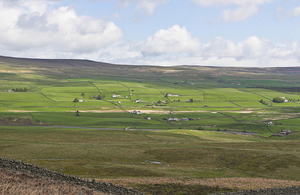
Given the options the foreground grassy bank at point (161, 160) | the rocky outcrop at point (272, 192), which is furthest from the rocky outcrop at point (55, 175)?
the foreground grassy bank at point (161, 160)

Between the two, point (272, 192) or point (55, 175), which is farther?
point (272, 192)

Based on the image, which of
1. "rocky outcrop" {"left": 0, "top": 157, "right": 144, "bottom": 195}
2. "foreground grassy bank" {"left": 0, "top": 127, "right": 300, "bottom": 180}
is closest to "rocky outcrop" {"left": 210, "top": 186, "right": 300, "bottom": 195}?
"foreground grassy bank" {"left": 0, "top": 127, "right": 300, "bottom": 180}

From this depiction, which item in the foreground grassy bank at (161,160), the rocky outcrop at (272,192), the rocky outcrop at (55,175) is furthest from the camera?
the foreground grassy bank at (161,160)

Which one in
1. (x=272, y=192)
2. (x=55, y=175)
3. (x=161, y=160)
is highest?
(x=55, y=175)

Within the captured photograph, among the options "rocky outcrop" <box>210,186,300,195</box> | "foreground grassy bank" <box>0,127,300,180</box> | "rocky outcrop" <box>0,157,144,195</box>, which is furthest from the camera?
"foreground grassy bank" <box>0,127,300,180</box>

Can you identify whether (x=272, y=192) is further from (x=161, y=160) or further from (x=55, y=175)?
(x=161, y=160)

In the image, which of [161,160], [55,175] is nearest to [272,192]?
[55,175]

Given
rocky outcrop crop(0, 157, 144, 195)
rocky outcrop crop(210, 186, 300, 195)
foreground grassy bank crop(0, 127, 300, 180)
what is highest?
rocky outcrop crop(0, 157, 144, 195)

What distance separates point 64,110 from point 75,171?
146 m

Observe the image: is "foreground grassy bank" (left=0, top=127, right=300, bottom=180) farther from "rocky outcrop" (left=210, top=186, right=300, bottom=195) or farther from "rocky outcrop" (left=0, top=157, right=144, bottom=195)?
"rocky outcrop" (left=0, top=157, right=144, bottom=195)

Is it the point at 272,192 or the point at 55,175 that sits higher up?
the point at 55,175

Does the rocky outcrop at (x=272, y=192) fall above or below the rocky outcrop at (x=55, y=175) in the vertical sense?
below

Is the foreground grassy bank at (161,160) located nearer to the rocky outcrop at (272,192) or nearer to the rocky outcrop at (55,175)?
the rocky outcrop at (272,192)

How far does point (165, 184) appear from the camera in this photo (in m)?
43.1
